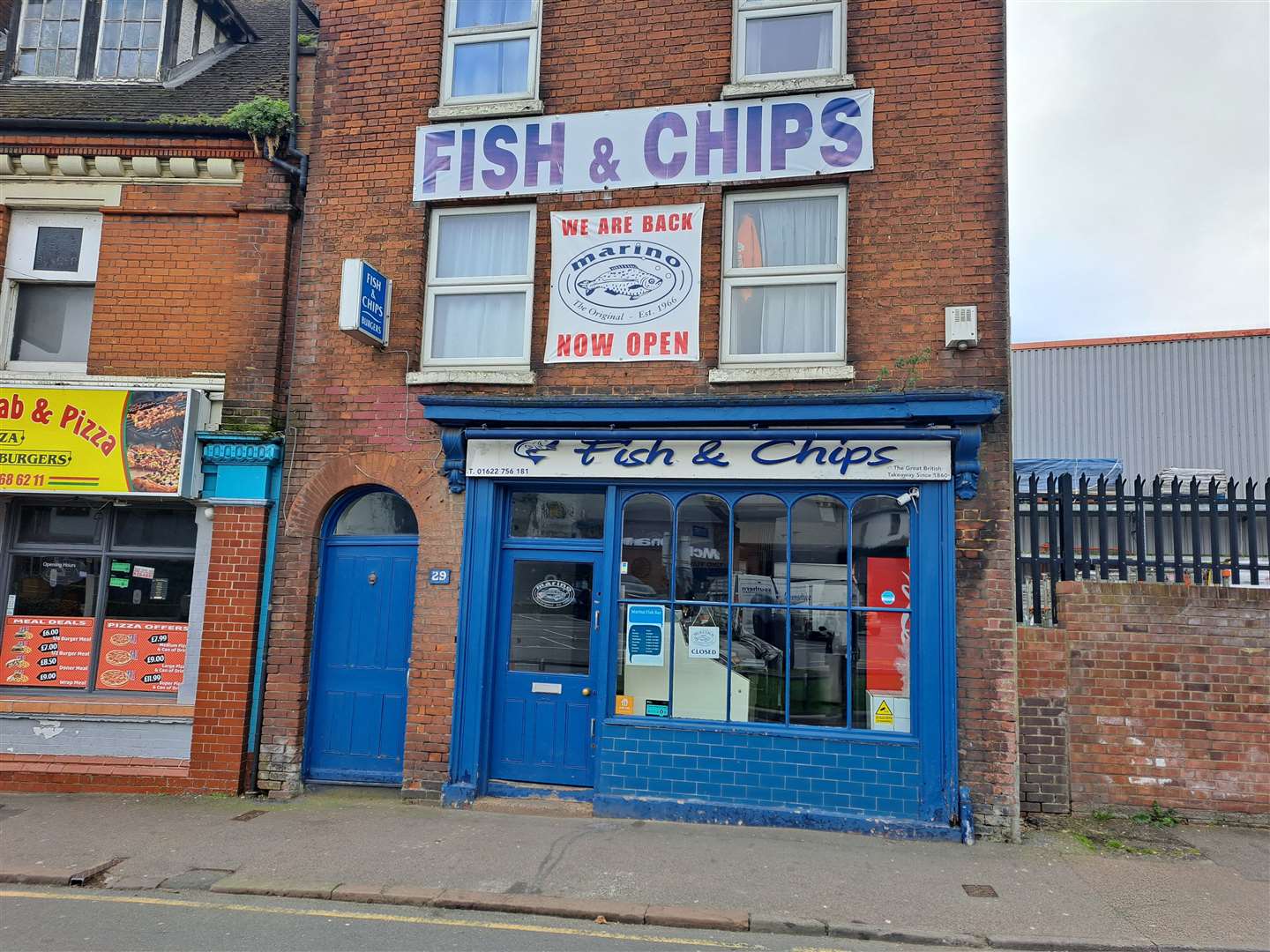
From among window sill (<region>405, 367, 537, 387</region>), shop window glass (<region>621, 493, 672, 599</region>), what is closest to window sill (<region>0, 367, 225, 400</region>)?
window sill (<region>405, 367, 537, 387</region>)

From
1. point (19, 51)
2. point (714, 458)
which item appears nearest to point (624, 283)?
point (714, 458)

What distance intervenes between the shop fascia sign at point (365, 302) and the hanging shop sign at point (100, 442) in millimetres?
1865

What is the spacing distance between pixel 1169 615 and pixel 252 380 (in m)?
8.77

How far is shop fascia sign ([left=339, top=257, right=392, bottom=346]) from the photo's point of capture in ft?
25.1

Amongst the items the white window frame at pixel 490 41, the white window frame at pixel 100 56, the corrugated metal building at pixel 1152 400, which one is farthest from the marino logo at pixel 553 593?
the corrugated metal building at pixel 1152 400

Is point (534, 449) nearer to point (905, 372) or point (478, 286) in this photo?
point (478, 286)

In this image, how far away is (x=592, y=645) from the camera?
25.4 ft

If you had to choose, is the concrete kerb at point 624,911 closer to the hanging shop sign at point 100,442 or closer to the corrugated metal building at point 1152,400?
the hanging shop sign at point 100,442

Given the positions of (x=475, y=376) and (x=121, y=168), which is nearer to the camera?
(x=475, y=376)

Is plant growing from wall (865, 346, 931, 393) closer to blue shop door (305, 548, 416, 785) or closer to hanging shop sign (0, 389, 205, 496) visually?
blue shop door (305, 548, 416, 785)

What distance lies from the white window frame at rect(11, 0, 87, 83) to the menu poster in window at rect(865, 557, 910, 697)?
10.7 metres

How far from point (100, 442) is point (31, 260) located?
2.36 metres

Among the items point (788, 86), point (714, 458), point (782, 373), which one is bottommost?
point (714, 458)

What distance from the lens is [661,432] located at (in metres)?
7.48
